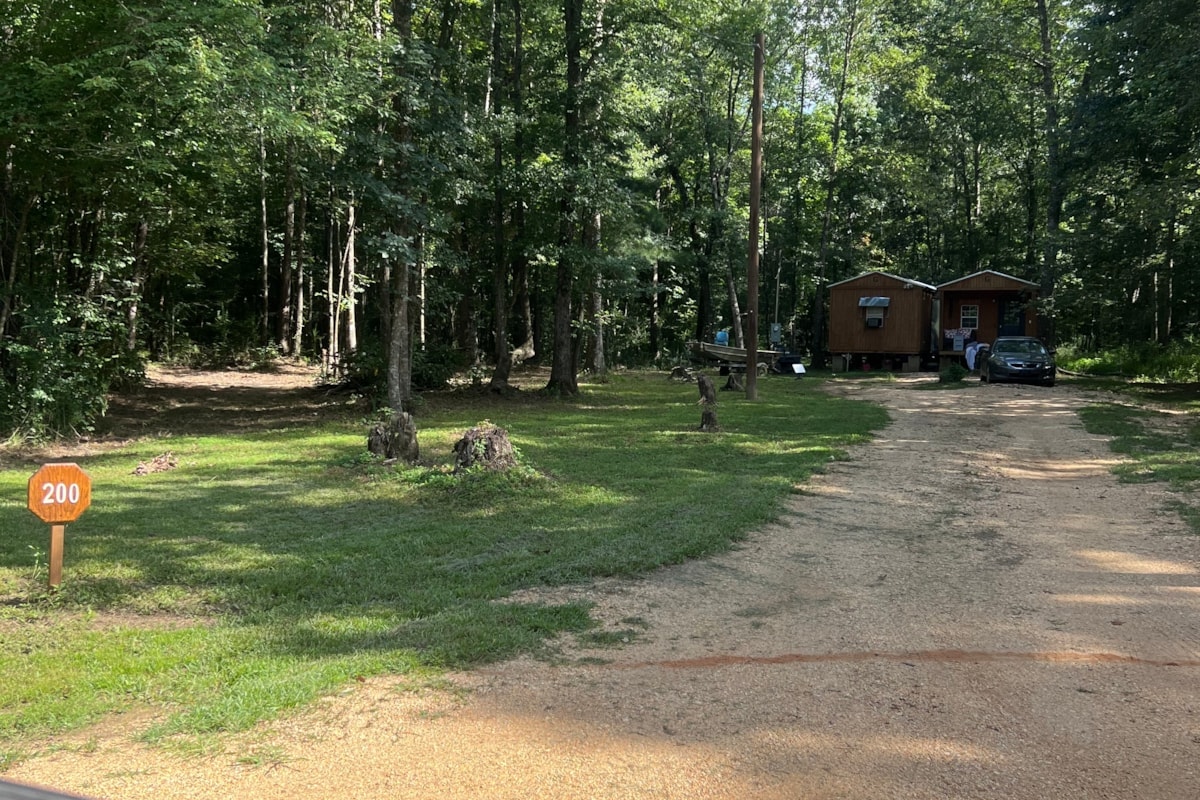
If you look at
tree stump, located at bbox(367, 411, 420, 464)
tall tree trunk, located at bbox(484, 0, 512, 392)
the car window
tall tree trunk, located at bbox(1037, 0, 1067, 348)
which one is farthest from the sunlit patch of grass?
tall tree trunk, located at bbox(484, 0, 512, 392)

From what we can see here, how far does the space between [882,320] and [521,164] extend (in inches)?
726

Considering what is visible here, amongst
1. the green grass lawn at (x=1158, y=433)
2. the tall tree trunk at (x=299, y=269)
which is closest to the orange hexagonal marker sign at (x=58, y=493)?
the green grass lawn at (x=1158, y=433)

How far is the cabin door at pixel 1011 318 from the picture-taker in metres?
30.7

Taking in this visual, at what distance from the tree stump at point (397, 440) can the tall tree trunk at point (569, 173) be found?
8.92m

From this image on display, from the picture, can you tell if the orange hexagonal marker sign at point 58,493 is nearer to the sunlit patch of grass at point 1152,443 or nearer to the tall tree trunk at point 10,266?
the sunlit patch of grass at point 1152,443

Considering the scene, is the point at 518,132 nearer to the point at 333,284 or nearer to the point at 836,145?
the point at 333,284

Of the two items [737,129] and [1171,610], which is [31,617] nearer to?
[1171,610]

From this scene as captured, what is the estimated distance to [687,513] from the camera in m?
7.75

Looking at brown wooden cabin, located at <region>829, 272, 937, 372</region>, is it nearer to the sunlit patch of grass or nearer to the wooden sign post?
the sunlit patch of grass

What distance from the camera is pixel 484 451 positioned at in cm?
907

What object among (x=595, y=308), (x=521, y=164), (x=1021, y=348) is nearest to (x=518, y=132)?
(x=521, y=164)

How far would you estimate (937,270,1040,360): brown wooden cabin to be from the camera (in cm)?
3034

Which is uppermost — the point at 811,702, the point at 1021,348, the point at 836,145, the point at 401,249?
the point at 836,145

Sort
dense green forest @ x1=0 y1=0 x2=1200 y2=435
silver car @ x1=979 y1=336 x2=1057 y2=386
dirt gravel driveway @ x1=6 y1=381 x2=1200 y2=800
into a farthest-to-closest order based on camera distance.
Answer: silver car @ x1=979 y1=336 x2=1057 y2=386 < dense green forest @ x1=0 y1=0 x2=1200 y2=435 < dirt gravel driveway @ x1=6 y1=381 x2=1200 y2=800
